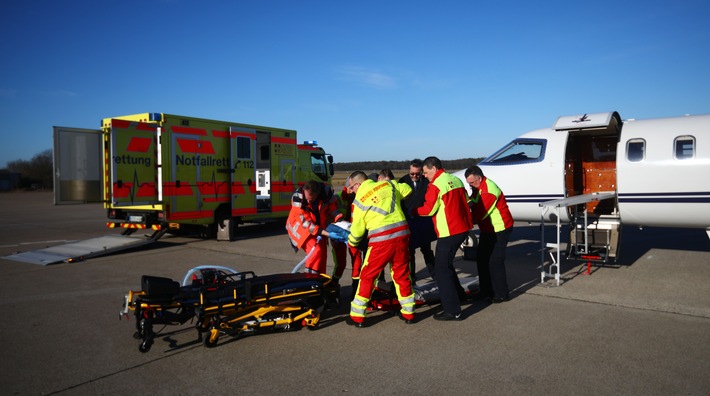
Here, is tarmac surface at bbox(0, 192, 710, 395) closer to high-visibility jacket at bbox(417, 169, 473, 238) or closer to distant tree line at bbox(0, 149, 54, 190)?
high-visibility jacket at bbox(417, 169, 473, 238)

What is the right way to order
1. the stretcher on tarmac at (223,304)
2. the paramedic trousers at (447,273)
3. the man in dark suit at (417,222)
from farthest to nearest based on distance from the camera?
the man in dark suit at (417,222)
the paramedic trousers at (447,273)
the stretcher on tarmac at (223,304)

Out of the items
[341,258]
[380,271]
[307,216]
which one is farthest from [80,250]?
[380,271]

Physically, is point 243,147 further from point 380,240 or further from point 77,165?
point 380,240

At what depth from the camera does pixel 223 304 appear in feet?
16.4

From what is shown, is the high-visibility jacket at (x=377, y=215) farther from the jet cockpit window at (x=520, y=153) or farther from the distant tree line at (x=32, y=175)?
the distant tree line at (x=32, y=175)

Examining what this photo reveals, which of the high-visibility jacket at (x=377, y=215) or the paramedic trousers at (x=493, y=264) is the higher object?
the high-visibility jacket at (x=377, y=215)

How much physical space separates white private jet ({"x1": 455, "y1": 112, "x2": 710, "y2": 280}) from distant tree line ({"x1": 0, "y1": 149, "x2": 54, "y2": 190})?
63.1m

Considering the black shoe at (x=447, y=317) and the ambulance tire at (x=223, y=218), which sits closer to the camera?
the black shoe at (x=447, y=317)

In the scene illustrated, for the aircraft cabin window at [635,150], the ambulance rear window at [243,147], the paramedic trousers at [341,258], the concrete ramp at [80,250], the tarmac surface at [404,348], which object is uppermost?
the ambulance rear window at [243,147]

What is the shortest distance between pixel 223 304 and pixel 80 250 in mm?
7048

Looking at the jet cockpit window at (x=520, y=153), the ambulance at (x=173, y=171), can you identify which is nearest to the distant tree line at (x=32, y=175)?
the ambulance at (x=173, y=171)

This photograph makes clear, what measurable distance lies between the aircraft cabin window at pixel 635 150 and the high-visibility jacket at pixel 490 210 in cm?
368

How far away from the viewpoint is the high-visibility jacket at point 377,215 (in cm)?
553

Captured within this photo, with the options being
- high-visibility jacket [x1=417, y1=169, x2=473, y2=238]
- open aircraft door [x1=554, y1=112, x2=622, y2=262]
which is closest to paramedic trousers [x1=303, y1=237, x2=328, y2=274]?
high-visibility jacket [x1=417, y1=169, x2=473, y2=238]
